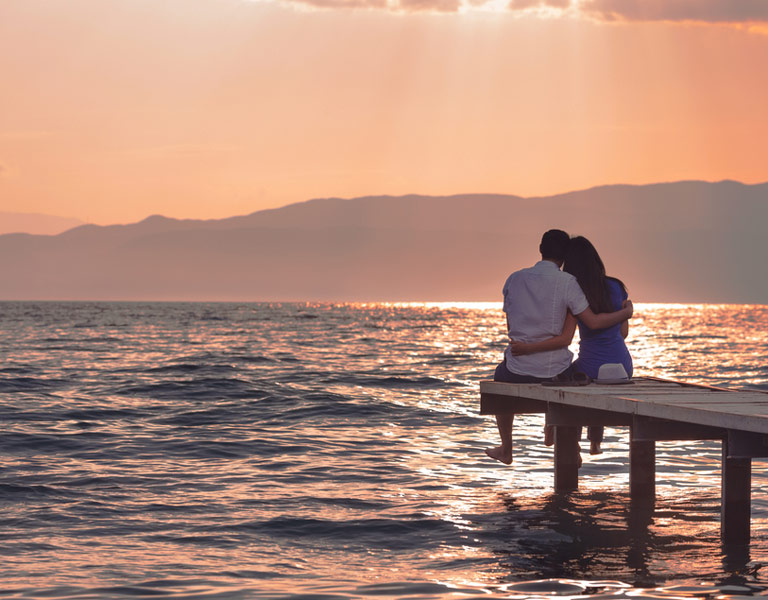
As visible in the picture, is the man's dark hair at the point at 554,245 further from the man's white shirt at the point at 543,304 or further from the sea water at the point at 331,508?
the sea water at the point at 331,508

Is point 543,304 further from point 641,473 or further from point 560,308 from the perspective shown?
point 641,473

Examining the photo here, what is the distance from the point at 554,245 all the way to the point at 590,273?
1.56 ft

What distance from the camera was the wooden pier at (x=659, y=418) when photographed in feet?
28.6

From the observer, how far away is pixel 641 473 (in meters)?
12.1

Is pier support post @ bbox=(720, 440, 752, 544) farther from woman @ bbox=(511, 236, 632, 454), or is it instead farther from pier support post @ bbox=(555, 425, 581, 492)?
pier support post @ bbox=(555, 425, 581, 492)

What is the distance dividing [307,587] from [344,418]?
12353mm

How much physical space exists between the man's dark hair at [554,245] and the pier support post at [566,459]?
2595 millimetres

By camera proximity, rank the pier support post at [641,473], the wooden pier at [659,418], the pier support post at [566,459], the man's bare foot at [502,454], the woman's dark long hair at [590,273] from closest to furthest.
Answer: the wooden pier at [659,418] → the woman's dark long hair at [590,273] → the man's bare foot at [502,454] → the pier support post at [641,473] → the pier support post at [566,459]

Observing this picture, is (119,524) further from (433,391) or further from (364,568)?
(433,391)

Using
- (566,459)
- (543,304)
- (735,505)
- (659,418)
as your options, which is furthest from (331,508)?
(735,505)

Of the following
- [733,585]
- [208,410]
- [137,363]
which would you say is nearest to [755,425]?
[733,585]

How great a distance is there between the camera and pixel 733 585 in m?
8.38

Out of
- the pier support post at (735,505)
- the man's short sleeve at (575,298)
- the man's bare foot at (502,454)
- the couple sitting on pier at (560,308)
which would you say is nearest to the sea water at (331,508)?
the pier support post at (735,505)

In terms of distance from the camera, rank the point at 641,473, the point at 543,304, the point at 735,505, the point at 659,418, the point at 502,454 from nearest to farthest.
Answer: the point at 659,418 → the point at 735,505 → the point at 543,304 → the point at 502,454 → the point at 641,473
